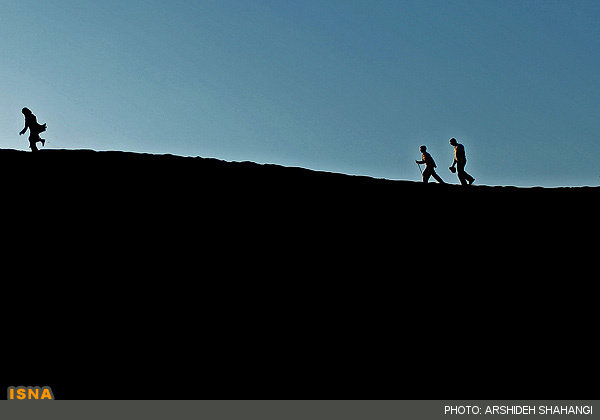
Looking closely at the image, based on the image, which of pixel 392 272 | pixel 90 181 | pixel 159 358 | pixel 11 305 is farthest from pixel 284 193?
pixel 11 305

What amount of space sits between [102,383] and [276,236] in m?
5.10

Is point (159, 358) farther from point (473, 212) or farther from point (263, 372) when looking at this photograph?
point (473, 212)

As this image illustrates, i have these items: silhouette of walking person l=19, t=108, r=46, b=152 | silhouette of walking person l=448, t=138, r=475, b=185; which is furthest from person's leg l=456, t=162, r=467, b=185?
silhouette of walking person l=19, t=108, r=46, b=152

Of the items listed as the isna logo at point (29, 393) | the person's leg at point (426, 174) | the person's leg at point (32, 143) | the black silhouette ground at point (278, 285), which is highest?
the person's leg at point (32, 143)

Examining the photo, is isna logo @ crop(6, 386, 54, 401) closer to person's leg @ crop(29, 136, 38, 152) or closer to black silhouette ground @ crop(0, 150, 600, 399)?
black silhouette ground @ crop(0, 150, 600, 399)

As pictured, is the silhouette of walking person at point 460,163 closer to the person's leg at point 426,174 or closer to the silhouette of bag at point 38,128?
the person's leg at point 426,174

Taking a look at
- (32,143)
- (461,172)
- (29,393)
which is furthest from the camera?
(461,172)

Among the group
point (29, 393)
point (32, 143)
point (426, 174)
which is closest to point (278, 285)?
point (29, 393)

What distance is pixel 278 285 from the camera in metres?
12.1

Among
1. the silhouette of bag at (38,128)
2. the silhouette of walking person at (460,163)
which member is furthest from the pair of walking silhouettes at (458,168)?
the silhouette of bag at (38,128)

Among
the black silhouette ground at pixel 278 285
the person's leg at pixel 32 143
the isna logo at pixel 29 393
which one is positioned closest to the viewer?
the isna logo at pixel 29 393

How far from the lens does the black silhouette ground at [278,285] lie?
10398 millimetres

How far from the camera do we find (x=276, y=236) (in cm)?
1335

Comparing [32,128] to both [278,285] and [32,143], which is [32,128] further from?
[278,285]
